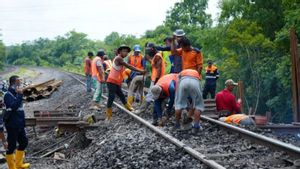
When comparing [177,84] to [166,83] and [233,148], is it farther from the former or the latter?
[233,148]

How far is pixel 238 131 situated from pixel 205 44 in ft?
112

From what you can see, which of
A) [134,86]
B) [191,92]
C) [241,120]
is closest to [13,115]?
[191,92]

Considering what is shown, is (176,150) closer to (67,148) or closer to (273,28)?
(67,148)

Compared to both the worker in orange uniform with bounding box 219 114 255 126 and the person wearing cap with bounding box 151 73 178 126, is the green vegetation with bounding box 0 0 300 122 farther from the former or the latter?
the person wearing cap with bounding box 151 73 178 126

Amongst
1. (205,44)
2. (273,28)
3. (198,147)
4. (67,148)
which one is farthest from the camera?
(205,44)

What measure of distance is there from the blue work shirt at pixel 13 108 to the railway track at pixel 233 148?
2.45m

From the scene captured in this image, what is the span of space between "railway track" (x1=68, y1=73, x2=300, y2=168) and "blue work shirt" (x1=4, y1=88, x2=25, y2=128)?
2.45 m

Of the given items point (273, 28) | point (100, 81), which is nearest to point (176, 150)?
point (100, 81)

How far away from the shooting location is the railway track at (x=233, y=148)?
6.23 m

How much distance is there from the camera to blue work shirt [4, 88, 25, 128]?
8.37 metres

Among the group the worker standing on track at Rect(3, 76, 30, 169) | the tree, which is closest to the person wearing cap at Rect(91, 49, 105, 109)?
the worker standing on track at Rect(3, 76, 30, 169)

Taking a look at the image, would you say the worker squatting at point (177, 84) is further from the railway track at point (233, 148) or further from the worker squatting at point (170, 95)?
the railway track at point (233, 148)

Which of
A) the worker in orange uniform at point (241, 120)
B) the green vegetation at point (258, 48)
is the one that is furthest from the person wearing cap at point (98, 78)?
the green vegetation at point (258, 48)

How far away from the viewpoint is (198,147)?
24.6 ft
